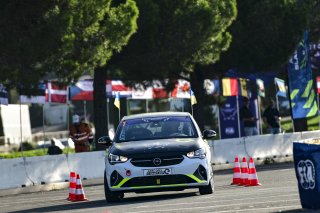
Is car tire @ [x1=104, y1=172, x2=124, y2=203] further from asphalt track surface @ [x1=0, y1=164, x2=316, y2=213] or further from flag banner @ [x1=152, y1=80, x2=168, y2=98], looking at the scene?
flag banner @ [x1=152, y1=80, x2=168, y2=98]

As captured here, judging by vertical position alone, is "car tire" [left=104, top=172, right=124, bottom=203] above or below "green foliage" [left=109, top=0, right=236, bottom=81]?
below

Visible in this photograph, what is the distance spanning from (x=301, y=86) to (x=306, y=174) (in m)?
25.0

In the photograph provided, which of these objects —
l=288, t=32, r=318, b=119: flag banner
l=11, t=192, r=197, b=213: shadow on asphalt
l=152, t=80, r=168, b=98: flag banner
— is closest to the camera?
l=11, t=192, r=197, b=213: shadow on asphalt

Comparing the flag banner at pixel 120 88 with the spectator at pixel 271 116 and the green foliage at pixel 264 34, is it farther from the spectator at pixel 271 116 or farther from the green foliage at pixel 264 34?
the spectator at pixel 271 116

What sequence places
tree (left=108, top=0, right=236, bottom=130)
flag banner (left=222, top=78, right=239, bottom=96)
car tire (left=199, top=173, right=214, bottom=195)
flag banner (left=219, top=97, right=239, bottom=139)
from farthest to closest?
Answer: 1. flag banner (left=219, top=97, right=239, bottom=139)
2. flag banner (left=222, top=78, right=239, bottom=96)
3. tree (left=108, top=0, right=236, bottom=130)
4. car tire (left=199, top=173, right=214, bottom=195)

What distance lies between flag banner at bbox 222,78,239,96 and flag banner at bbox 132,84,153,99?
11.0 ft

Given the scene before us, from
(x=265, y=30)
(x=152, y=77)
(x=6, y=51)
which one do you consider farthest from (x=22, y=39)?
(x=265, y=30)

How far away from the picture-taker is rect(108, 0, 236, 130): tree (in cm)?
4116

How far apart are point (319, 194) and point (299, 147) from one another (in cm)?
72

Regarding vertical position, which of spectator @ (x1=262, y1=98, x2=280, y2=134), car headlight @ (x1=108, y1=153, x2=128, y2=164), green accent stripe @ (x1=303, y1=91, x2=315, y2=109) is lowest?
car headlight @ (x1=108, y1=153, x2=128, y2=164)

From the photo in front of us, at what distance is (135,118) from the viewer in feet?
68.2

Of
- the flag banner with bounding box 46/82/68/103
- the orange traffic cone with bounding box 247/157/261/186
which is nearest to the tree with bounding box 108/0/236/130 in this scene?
the flag banner with bounding box 46/82/68/103

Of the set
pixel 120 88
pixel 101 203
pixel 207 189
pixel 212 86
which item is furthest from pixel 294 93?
pixel 101 203

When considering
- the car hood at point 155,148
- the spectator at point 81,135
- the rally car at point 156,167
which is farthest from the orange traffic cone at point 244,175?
the spectator at point 81,135
